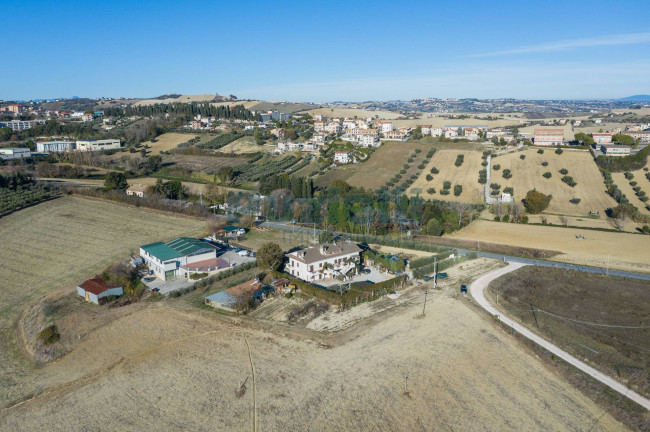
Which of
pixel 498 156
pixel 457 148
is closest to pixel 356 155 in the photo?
pixel 457 148

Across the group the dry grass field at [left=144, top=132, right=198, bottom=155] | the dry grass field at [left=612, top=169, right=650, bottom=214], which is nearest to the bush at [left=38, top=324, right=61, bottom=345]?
the dry grass field at [left=612, top=169, right=650, bottom=214]

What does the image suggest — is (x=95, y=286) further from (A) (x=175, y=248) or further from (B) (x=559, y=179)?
(B) (x=559, y=179)

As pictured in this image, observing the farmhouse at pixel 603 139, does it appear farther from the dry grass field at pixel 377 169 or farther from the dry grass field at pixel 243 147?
the dry grass field at pixel 243 147

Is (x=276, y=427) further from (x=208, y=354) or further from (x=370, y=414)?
(x=208, y=354)

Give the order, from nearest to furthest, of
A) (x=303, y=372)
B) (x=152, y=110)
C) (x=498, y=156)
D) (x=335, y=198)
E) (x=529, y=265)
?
(x=303, y=372), (x=529, y=265), (x=335, y=198), (x=498, y=156), (x=152, y=110)

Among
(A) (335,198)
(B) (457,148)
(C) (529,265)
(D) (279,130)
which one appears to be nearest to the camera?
(C) (529,265)
